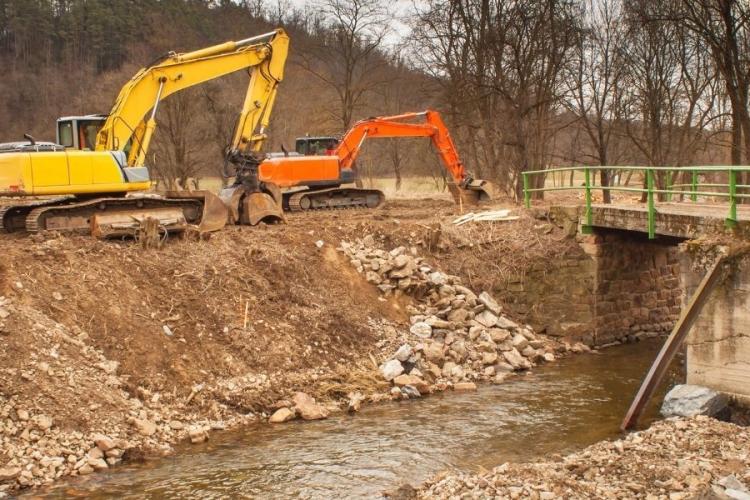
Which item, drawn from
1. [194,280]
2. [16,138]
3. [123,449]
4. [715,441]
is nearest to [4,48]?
[16,138]

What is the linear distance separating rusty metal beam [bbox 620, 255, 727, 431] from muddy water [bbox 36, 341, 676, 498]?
0.38m

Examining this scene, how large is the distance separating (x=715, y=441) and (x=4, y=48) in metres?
53.6

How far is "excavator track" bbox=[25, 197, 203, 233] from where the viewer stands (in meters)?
13.5

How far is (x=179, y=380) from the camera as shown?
11156 millimetres

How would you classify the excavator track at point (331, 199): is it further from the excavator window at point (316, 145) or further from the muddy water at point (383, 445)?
the muddy water at point (383, 445)

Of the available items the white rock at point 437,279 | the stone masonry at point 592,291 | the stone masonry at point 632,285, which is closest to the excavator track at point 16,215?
the white rock at point 437,279

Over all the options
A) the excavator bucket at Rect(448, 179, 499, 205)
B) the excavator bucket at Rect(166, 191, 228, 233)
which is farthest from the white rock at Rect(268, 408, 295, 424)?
the excavator bucket at Rect(448, 179, 499, 205)

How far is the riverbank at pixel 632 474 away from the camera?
759 cm

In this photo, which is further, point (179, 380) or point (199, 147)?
point (199, 147)

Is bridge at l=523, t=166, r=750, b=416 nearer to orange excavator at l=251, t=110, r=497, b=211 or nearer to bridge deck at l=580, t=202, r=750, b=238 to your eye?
bridge deck at l=580, t=202, r=750, b=238

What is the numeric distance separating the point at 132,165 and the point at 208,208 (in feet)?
5.26

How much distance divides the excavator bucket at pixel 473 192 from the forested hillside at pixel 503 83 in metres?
3.98

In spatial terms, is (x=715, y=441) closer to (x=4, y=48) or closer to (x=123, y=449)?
(x=123, y=449)

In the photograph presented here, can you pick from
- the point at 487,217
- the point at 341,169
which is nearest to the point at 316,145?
the point at 341,169
